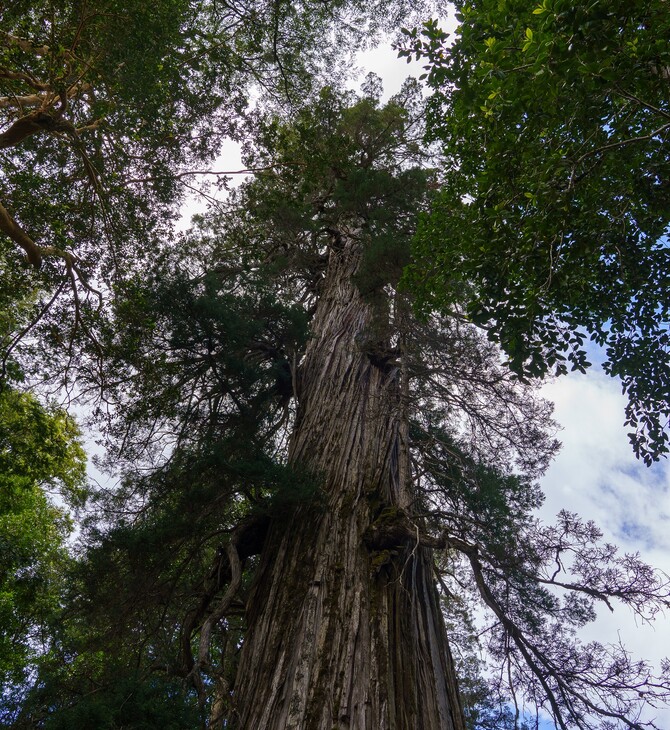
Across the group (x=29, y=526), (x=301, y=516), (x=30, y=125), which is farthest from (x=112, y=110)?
(x=29, y=526)

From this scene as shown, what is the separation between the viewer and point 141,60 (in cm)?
486

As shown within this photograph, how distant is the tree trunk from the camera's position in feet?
10.8

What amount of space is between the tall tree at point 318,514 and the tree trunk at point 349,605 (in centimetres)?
2

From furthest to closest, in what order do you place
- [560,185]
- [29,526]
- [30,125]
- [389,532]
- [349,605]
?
1. [29,526]
2. [389,532]
3. [30,125]
4. [349,605]
5. [560,185]

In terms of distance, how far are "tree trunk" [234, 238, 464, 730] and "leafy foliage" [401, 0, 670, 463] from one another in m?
1.61

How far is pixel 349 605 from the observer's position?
377cm

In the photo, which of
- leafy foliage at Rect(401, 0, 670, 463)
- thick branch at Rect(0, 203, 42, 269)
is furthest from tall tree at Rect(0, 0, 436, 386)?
leafy foliage at Rect(401, 0, 670, 463)

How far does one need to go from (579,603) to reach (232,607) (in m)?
3.31

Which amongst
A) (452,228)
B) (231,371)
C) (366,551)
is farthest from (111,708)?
(452,228)

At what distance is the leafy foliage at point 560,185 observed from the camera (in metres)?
2.44

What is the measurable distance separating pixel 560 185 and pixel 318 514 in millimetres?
3000

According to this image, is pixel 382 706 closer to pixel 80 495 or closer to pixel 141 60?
pixel 80 495

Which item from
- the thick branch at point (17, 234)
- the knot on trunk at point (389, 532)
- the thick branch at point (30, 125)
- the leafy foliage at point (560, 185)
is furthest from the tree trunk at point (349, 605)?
the thick branch at point (30, 125)

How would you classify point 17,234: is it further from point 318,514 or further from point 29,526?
point 29,526
